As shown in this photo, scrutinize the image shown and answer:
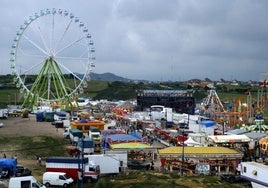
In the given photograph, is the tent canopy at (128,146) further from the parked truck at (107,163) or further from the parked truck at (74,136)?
the parked truck at (74,136)

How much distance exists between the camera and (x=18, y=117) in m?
79.8

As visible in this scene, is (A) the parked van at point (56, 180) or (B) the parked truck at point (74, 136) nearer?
(A) the parked van at point (56, 180)

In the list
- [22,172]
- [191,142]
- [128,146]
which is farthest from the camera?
[191,142]

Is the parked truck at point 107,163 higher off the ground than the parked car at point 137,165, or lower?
higher

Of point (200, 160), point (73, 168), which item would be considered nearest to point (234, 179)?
point (200, 160)

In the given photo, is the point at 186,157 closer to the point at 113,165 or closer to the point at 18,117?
the point at 113,165

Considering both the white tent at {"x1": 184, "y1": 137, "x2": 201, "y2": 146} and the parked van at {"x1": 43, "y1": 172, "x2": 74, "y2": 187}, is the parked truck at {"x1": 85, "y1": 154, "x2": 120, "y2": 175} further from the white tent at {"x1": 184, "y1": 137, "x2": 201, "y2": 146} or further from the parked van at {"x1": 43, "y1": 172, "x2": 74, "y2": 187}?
the white tent at {"x1": 184, "y1": 137, "x2": 201, "y2": 146}

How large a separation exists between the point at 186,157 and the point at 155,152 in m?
4.85

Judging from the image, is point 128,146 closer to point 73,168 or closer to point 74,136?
point 73,168

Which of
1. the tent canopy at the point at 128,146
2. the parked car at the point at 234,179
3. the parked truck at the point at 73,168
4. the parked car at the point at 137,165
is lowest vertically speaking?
the parked car at the point at 137,165

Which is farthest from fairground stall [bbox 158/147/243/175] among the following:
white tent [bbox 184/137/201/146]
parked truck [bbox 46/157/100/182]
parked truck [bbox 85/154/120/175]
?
white tent [bbox 184/137/201/146]

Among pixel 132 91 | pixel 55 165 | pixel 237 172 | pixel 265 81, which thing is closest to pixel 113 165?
pixel 55 165

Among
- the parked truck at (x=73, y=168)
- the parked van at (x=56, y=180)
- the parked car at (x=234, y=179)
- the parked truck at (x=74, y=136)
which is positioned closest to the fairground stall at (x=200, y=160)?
the parked car at (x=234, y=179)

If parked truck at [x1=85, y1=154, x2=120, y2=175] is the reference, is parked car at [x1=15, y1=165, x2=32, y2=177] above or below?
below
